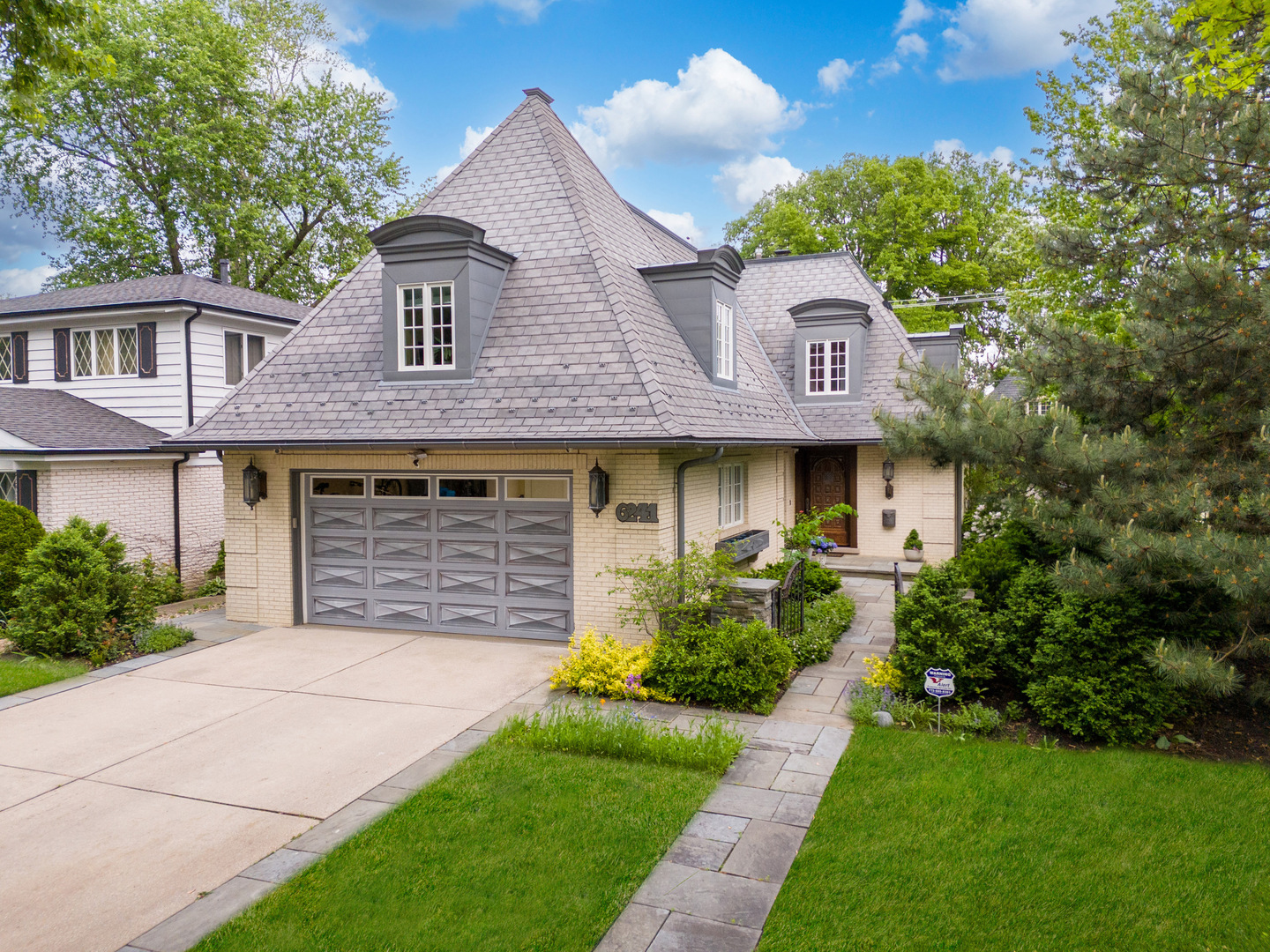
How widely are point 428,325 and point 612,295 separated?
8.34 ft

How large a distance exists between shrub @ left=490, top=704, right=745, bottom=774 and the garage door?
3220 mm

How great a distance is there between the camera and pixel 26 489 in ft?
47.7

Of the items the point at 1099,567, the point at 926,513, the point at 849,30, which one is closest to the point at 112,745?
the point at 1099,567

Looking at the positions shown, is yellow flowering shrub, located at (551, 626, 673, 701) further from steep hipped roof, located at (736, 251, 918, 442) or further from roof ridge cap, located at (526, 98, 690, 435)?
steep hipped roof, located at (736, 251, 918, 442)

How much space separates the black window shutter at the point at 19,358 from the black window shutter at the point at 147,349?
3.23 metres

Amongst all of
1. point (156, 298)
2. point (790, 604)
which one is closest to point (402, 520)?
point (790, 604)

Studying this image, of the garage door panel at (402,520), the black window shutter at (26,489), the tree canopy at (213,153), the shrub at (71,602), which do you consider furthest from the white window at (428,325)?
the tree canopy at (213,153)

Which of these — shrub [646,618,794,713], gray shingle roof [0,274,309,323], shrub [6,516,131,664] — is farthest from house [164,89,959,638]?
gray shingle roof [0,274,309,323]

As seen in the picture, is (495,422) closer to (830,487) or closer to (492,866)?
(492,866)

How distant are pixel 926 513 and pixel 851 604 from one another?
6308 mm

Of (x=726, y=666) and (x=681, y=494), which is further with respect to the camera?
(x=681, y=494)

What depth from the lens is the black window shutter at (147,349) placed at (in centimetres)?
1678

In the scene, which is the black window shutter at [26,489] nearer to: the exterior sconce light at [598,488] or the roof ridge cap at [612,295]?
the roof ridge cap at [612,295]

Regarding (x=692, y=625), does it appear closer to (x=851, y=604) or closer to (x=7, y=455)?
(x=851, y=604)
